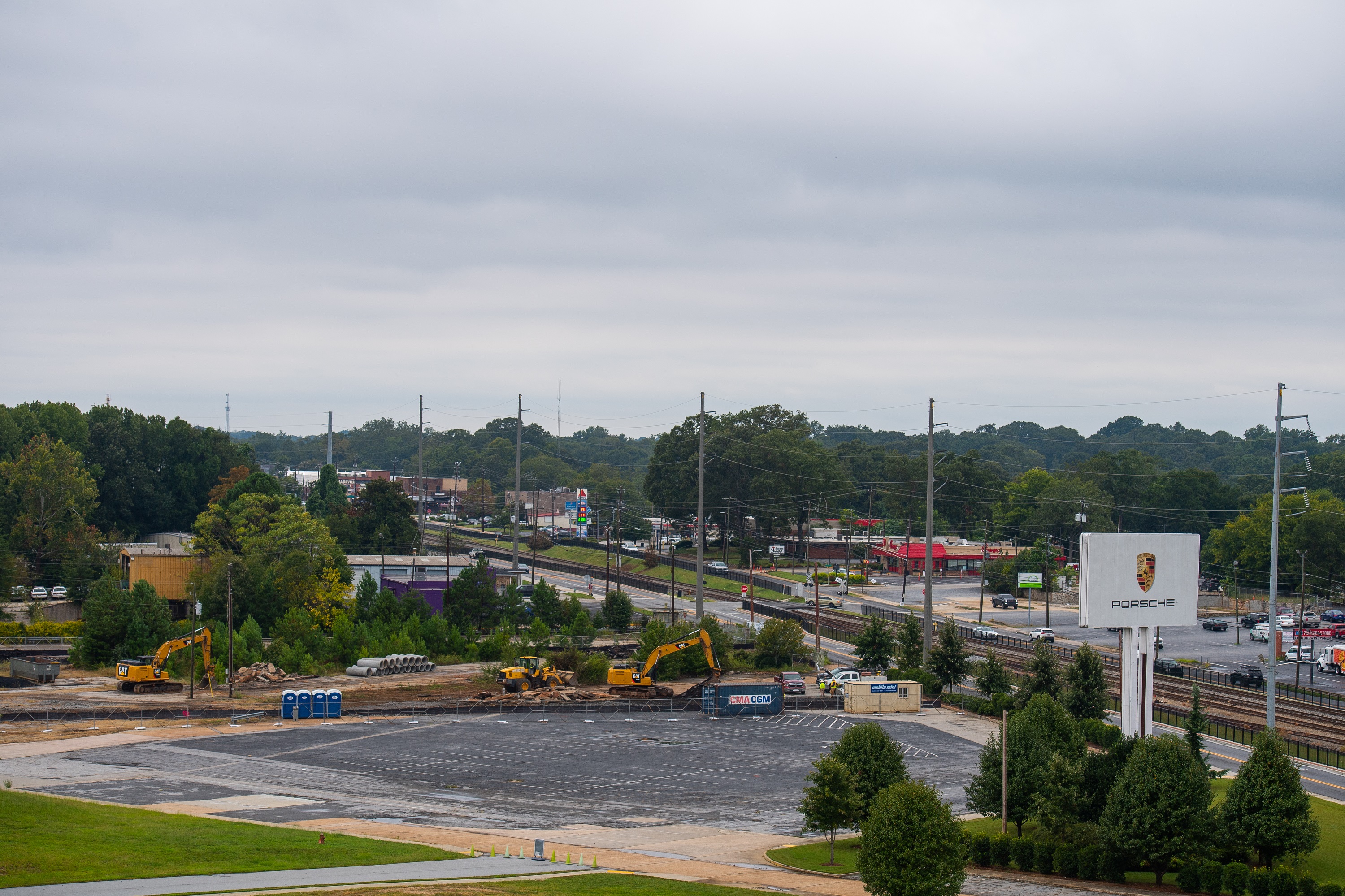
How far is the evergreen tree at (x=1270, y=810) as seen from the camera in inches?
1491

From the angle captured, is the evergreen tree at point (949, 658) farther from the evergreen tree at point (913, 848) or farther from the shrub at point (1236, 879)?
the evergreen tree at point (913, 848)

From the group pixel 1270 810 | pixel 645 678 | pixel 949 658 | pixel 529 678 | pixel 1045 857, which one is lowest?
pixel 529 678

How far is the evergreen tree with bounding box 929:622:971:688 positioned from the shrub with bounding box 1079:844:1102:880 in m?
42.2

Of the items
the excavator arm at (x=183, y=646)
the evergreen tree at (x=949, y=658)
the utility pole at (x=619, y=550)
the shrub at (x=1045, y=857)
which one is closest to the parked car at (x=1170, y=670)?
the evergreen tree at (x=949, y=658)

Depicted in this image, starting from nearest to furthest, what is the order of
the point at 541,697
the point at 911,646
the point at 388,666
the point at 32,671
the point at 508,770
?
the point at 508,770
the point at 541,697
the point at 32,671
the point at 911,646
the point at 388,666

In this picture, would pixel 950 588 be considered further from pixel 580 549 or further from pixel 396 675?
pixel 396 675

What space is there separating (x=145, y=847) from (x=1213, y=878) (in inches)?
1299

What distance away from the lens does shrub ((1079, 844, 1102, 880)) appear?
39.6m

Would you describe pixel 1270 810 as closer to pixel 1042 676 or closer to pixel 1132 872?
pixel 1132 872

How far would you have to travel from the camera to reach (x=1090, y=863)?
1564 inches

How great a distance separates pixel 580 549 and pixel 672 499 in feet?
61.2

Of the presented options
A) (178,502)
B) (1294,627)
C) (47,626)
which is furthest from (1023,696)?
(178,502)

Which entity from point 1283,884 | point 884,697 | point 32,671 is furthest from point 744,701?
point 32,671

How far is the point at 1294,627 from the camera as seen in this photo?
11675 centimetres
